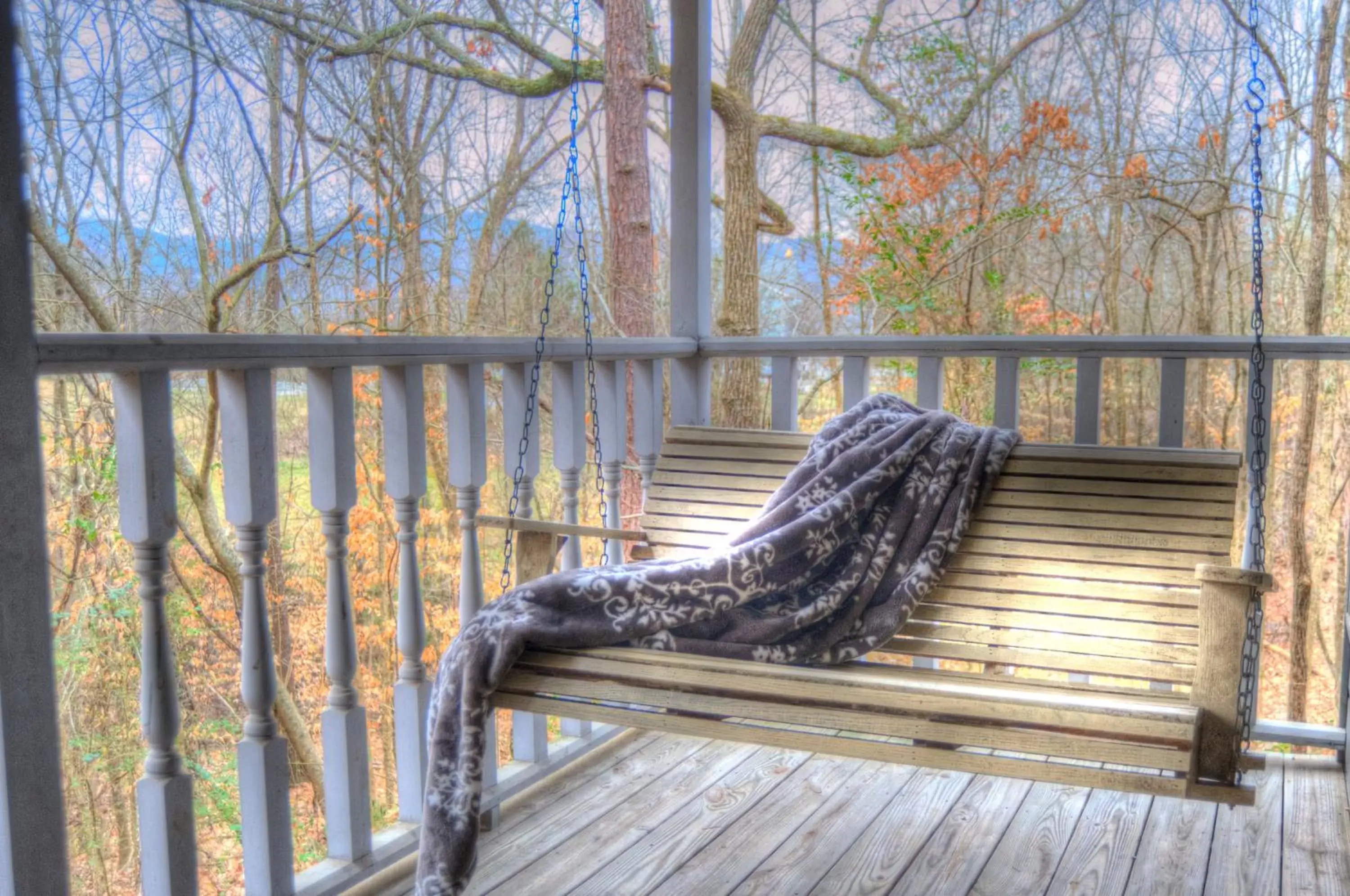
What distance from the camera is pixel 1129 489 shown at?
2.30 m

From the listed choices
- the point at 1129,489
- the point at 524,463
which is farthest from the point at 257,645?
the point at 1129,489

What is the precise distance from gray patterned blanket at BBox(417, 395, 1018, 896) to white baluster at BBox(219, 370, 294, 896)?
25 cm

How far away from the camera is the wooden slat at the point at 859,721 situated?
1521 mm

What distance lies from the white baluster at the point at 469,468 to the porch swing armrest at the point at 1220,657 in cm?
126

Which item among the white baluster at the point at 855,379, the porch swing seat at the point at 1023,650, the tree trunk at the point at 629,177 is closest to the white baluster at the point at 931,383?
the white baluster at the point at 855,379

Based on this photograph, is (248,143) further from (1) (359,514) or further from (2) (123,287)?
(1) (359,514)

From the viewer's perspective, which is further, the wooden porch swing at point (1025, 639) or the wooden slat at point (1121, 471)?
the wooden slat at point (1121, 471)

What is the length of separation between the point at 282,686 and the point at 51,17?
337 cm

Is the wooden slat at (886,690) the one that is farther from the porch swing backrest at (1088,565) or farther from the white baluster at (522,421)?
the white baluster at (522,421)

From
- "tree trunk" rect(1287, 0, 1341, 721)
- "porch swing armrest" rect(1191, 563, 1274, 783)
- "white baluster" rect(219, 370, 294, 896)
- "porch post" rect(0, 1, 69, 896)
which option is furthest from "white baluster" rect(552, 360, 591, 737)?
"tree trunk" rect(1287, 0, 1341, 721)

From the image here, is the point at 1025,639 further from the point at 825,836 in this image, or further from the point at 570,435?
the point at 570,435

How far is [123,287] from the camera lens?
5387 millimetres

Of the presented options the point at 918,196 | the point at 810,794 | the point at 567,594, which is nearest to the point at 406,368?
the point at 567,594

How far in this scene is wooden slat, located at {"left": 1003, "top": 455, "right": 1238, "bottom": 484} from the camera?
7.38 ft
